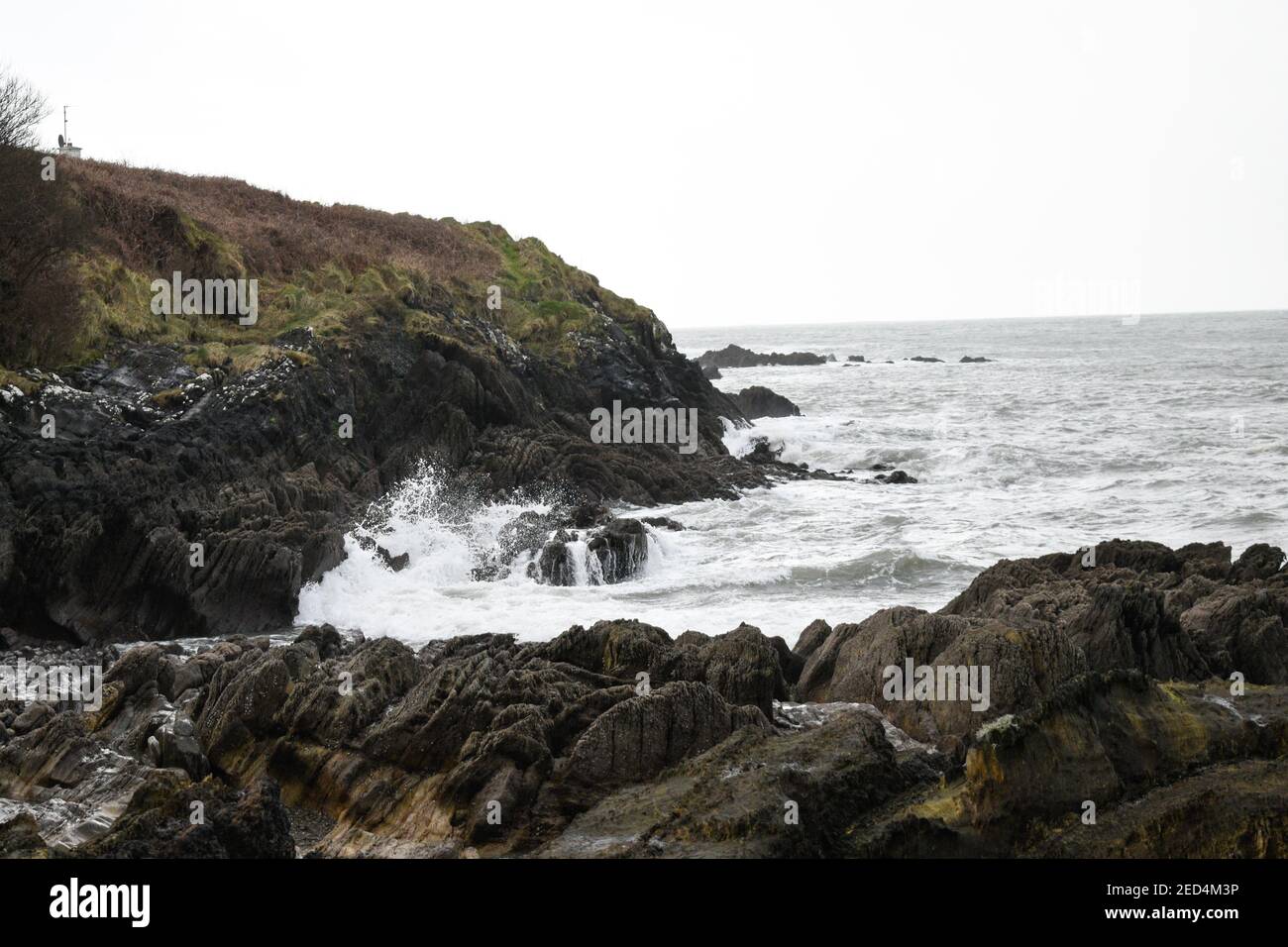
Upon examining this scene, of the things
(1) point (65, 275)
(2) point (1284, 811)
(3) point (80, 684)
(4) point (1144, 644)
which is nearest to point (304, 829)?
(3) point (80, 684)

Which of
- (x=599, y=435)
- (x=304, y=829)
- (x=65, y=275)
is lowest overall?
(x=304, y=829)

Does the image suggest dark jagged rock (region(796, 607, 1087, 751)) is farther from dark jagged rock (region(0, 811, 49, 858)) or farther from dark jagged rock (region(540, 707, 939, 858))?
dark jagged rock (region(0, 811, 49, 858))

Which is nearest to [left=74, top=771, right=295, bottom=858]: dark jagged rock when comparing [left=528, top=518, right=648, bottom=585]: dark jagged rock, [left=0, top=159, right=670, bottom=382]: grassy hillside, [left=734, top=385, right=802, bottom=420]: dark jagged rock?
[left=528, top=518, right=648, bottom=585]: dark jagged rock

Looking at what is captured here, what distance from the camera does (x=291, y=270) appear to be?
32.5 meters

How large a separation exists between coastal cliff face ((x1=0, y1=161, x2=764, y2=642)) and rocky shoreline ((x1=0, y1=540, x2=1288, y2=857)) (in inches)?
119

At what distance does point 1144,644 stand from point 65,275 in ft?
69.3

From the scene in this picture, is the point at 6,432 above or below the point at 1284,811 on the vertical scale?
above

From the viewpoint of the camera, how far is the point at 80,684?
1255cm

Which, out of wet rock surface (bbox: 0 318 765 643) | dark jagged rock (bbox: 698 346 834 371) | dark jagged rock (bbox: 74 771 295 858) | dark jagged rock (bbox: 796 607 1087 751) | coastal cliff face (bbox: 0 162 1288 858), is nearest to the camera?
dark jagged rock (bbox: 74 771 295 858)

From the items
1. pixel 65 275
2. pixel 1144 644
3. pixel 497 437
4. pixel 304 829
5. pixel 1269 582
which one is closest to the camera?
pixel 304 829

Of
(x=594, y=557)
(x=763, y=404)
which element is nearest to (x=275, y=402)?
(x=594, y=557)

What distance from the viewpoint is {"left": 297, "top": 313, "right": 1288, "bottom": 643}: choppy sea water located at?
18.1 m

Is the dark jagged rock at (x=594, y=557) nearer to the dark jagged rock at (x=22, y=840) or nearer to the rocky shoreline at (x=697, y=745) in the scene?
the rocky shoreline at (x=697, y=745)

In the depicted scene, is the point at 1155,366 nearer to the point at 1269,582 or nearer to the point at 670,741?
the point at 1269,582
